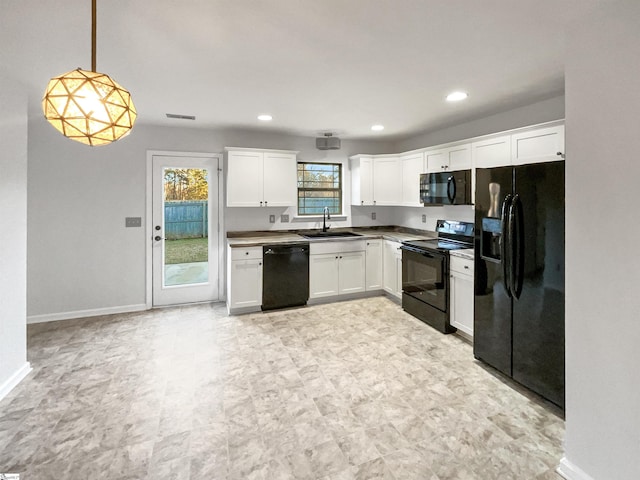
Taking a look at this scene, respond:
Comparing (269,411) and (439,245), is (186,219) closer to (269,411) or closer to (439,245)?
(269,411)

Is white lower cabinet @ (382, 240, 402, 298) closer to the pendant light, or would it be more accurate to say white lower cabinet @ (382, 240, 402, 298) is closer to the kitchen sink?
the kitchen sink

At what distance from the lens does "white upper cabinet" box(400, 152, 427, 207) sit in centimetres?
459

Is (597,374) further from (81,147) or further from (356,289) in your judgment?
(81,147)

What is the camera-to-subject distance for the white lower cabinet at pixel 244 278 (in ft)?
13.7

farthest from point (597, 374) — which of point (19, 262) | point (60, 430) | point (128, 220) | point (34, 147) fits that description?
point (34, 147)

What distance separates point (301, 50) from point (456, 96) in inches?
68.6

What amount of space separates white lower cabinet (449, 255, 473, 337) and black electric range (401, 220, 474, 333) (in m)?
0.07

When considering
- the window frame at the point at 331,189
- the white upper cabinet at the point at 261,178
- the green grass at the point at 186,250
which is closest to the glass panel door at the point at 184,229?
the green grass at the point at 186,250

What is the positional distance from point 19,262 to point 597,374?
403 cm

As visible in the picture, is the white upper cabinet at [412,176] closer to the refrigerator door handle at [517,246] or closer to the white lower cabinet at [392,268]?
the white lower cabinet at [392,268]

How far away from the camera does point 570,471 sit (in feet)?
5.75

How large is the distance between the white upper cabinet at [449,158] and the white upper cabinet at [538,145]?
0.60 m

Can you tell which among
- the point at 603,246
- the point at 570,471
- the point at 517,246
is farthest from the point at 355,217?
the point at 570,471

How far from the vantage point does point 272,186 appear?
4707mm
